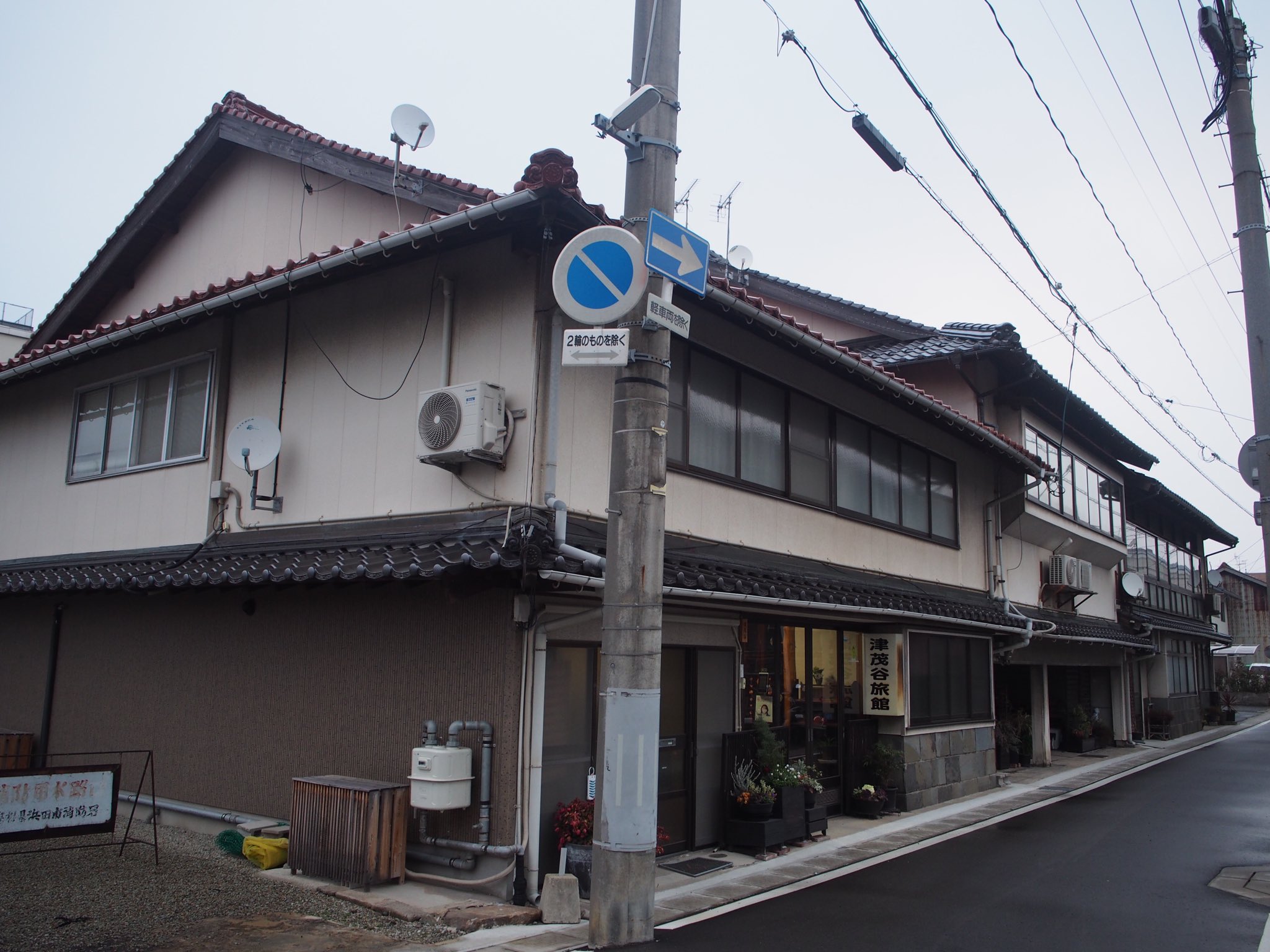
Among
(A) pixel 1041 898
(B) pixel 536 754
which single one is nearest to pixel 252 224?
(B) pixel 536 754

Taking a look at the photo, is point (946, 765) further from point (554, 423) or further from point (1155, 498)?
point (1155, 498)

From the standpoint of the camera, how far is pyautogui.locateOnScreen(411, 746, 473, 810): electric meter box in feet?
23.9

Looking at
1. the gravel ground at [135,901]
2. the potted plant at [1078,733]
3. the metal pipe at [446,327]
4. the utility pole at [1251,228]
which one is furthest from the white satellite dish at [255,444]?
the potted plant at [1078,733]

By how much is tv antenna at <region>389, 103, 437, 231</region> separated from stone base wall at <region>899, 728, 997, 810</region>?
9.29 meters

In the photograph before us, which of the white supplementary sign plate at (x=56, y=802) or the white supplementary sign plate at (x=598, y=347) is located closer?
the white supplementary sign plate at (x=598, y=347)

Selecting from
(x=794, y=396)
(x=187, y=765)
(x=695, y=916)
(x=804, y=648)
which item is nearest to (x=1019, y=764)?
(x=804, y=648)

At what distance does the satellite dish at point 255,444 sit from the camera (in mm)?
9477

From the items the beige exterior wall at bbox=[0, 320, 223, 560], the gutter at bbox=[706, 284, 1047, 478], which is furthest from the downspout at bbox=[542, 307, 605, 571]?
the beige exterior wall at bbox=[0, 320, 223, 560]

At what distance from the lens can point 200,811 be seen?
962cm

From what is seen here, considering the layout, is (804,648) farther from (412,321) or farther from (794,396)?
(412,321)

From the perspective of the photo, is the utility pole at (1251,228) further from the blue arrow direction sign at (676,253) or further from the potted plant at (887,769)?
the blue arrow direction sign at (676,253)

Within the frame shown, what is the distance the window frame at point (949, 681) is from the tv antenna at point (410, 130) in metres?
8.52

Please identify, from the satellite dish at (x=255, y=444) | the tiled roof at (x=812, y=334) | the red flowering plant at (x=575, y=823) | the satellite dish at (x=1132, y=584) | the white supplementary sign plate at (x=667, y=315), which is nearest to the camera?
the white supplementary sign plate at (x=667, y=315)

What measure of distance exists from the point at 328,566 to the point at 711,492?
3982 mm
